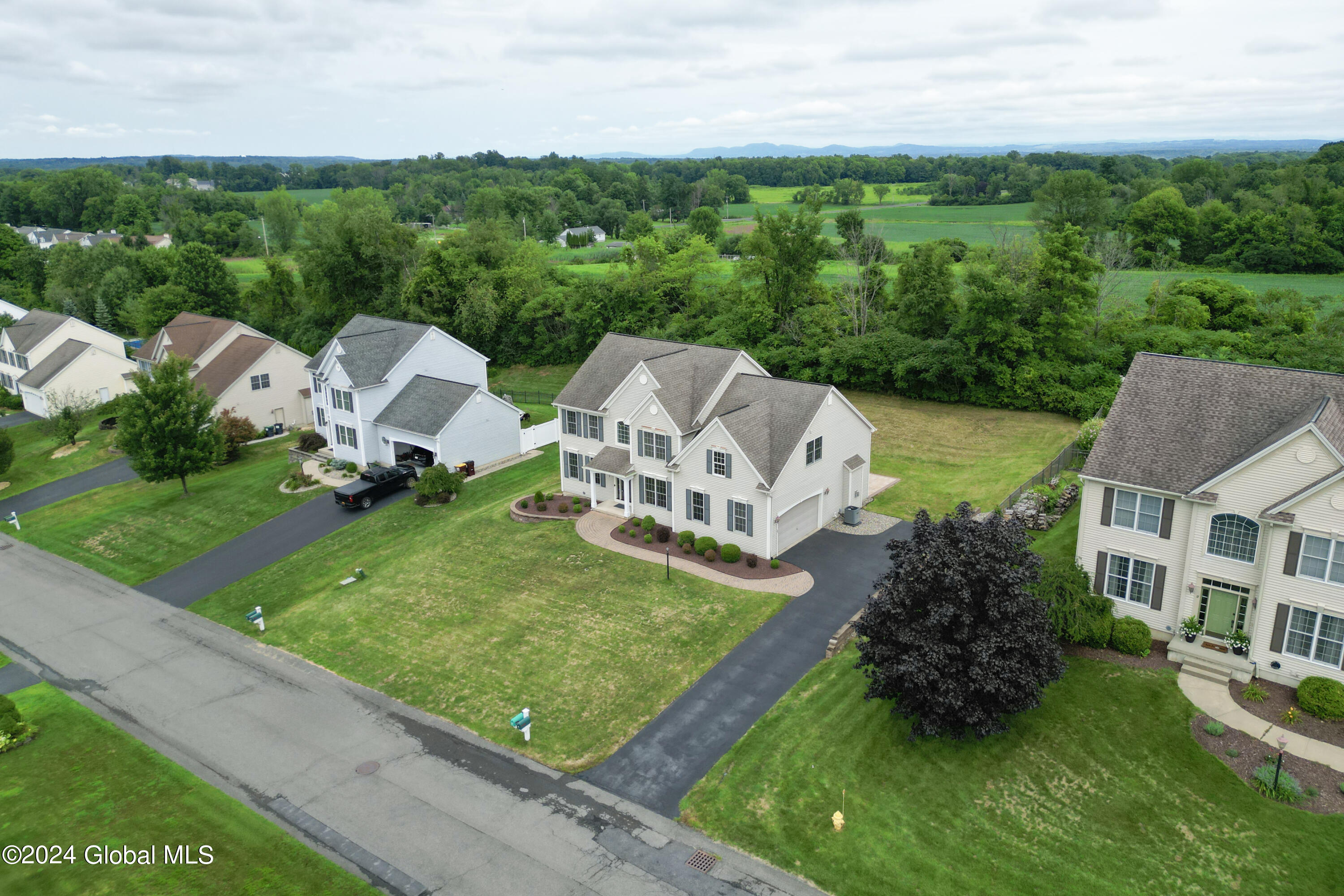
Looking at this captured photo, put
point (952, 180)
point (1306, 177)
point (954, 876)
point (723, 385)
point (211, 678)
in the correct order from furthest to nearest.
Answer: point (952, 180) → point (1306, 177) → point (723, 385) → point (211, 678) → point (954, 876)

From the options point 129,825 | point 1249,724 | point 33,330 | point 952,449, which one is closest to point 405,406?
point 129,825

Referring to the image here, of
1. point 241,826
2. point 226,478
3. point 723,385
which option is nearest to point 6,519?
point 226,478

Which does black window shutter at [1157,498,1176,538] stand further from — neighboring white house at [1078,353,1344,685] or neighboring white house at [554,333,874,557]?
neighboring white house at [554,333,874,557]

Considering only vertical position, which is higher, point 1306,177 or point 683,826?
point 1306,177

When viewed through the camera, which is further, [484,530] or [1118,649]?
[484,530]

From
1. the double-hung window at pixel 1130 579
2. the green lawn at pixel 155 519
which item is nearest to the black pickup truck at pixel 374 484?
the green lawn at pixel 155 519

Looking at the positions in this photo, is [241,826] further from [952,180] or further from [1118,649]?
[952,180]

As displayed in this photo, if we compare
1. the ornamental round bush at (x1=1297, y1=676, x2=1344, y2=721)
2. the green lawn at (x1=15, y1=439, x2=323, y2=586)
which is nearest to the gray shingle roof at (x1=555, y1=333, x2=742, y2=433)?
the green lawn at (x1=15, y1=439, x2=323, y2=586)

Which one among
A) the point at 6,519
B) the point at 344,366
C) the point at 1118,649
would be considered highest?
the point at 344,366
